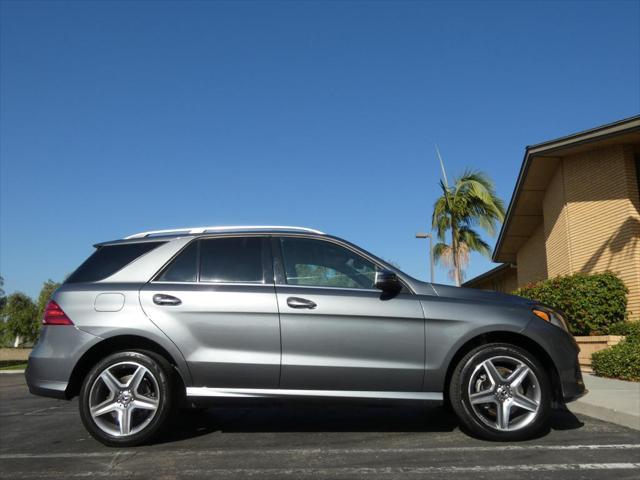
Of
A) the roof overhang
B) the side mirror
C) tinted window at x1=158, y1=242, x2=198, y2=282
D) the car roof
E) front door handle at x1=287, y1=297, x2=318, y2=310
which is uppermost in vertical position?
the roof overhang

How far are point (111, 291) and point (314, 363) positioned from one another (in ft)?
5.96

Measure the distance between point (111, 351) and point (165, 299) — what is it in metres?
0.65

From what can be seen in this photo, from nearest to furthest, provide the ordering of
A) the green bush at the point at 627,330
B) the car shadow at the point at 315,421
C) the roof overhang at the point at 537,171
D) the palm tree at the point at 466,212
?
the car shadow at the point at 315,421, the green bush at the point at 627,330, the roof overhang at the point at 537,171, the palm tree at the point at 466,212

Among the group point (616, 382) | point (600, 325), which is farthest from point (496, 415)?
point (600, 325)

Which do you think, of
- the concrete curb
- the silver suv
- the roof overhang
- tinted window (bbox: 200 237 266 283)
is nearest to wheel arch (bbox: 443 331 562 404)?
the silver suv

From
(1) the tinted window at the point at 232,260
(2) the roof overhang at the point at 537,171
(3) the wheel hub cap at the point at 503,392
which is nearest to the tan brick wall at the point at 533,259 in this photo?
(2) the roof overhang at the point at 537,171

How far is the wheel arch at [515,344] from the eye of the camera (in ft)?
15.1

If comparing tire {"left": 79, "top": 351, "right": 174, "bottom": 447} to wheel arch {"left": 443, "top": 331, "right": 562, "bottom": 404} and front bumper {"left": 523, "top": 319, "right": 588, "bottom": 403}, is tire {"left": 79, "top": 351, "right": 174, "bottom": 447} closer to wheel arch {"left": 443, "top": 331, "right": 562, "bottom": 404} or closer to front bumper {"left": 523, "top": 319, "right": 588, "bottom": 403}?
wheel arch {"left": 443, "top": 331, "right": 562, "bottom": 404}

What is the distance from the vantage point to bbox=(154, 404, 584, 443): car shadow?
4.99 metres

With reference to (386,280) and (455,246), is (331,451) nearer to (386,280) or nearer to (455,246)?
(386,280)

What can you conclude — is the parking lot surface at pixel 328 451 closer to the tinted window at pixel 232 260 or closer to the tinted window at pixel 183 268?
the tinted window at pixel 232 260

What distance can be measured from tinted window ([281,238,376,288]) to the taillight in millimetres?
1868

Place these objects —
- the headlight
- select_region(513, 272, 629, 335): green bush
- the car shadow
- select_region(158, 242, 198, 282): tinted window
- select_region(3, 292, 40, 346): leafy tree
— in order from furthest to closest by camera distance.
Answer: select_region(3, 292, 40, 346): leafy tree
select_region(513, 272, 629, 335): green bush
the car shadow
select_region(158, 242, 198, 282): tinted window
the headlight

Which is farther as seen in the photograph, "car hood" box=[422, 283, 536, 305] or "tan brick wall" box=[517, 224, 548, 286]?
"tan brick wall" box=[517, 224, 548, 286]
